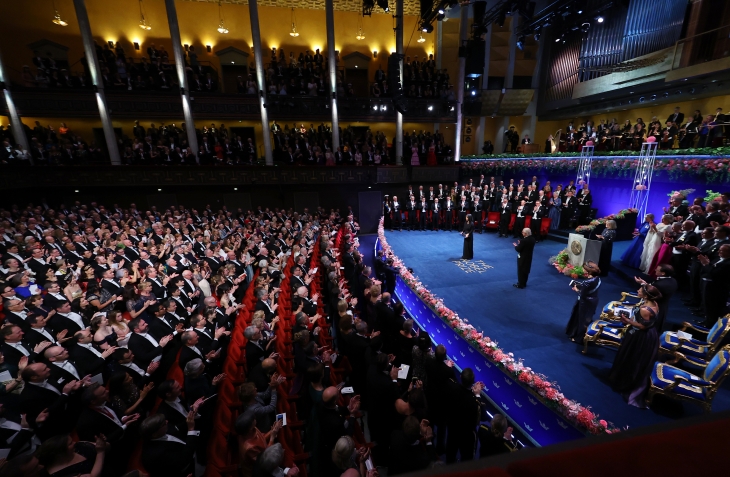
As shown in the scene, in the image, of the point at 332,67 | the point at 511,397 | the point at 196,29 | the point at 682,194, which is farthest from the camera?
the point at 196,29

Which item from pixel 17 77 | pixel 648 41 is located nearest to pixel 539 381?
pixel 648 41

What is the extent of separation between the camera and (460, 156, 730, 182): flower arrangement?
7.89m

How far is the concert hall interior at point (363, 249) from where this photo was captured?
2.84 m

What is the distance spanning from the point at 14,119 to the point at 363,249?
624 inches

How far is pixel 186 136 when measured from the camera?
15617 mm

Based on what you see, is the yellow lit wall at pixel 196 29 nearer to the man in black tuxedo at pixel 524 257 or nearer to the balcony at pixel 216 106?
the balcony at pixel 216 106

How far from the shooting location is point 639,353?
153 inches

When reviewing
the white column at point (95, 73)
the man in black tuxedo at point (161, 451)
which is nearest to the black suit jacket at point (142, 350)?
the man in black tuxedo at point (161, 451)

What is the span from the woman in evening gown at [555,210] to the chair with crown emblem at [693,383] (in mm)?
8772

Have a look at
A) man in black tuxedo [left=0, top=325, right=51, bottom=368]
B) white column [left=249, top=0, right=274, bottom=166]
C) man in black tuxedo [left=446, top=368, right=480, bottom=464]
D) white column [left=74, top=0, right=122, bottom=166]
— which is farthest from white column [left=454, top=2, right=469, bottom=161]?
man in black tuxedo [left=0, top=325, right=51, bottom=368]

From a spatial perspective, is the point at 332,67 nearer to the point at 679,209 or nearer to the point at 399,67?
the point at 399,67

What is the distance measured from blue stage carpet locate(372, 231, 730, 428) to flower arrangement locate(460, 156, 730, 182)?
2486 millimetres

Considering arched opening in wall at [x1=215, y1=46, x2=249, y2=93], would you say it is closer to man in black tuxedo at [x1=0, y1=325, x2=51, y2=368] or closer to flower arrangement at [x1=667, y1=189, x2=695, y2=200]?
man in black tuxedo at [x1=0, y1=325, x2=51, y2=368]

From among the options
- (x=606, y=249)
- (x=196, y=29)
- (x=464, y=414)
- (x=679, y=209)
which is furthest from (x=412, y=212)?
(x=196, y=29)
